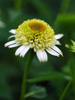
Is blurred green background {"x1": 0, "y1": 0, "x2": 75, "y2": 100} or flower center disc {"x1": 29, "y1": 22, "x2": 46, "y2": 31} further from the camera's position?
blurred green background {"x1": 0, "y1": 0, "x2": 75, "y2": 100}

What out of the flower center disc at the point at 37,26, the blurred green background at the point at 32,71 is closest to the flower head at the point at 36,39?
the flower center disc at the point at 37,26

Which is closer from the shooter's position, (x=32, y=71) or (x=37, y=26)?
(x=37, y=26)

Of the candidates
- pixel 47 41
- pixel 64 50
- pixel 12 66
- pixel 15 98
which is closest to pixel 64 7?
pixel 64 50

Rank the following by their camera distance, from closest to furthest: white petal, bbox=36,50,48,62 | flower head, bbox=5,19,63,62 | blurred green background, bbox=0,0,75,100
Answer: white petal, bbox=36,50,48,62
flower head, bbox=5,19,63,62
blurred green background, bbox=0,0,75,100

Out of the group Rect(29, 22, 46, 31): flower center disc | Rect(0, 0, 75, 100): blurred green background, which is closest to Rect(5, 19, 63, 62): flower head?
Rect(29, 22, 46, 31): flower center disc

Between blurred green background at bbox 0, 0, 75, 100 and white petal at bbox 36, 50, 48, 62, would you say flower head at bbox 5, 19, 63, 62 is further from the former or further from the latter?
blurred green background at bbox 0, 0, 75, 100

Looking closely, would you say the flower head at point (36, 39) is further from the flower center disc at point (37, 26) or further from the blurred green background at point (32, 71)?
the blurred green background at point (32, 71)

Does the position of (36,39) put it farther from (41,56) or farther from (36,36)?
(41,56)

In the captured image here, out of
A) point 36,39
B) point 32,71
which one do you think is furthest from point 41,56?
point 32,71

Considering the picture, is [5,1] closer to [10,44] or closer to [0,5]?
[0,5]
